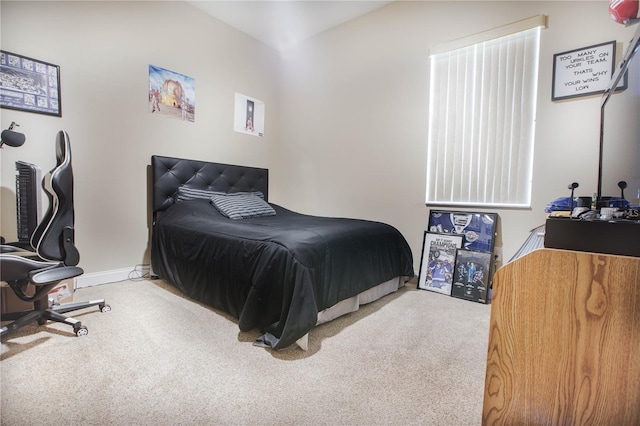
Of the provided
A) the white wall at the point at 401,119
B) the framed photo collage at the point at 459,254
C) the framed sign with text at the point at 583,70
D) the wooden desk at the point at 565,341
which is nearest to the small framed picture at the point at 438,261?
the framed photo collage at the point at 459,254

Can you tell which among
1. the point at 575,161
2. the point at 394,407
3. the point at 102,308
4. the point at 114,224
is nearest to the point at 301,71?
the point at 114,224

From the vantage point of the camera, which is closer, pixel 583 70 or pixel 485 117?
pixel 583 70

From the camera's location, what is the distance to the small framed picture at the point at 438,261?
104 inches

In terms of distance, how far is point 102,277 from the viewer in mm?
2633

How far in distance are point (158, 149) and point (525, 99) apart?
3.45 metres

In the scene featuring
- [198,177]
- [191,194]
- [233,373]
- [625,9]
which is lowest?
[233,373]

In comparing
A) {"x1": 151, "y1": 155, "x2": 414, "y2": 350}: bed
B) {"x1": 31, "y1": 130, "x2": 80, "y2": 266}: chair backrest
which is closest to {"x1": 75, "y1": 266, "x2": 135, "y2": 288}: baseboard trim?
{"x1": 151, "y1": 155, "x2": 414, "y2": 350}: bed

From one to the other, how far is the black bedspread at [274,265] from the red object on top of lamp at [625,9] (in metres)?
1.83

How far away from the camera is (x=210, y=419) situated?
3.62ft

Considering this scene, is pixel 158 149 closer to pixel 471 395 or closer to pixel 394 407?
pixel 394 407

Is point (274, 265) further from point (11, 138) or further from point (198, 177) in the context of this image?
point (198, 177)

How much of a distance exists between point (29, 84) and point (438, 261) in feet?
12.2

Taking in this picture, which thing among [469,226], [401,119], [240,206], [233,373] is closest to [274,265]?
[233,373]

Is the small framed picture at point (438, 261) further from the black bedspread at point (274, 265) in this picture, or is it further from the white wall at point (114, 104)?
the white wall at point (114, 104)
